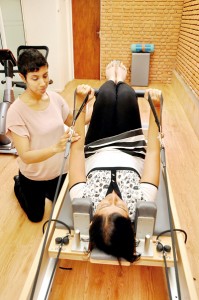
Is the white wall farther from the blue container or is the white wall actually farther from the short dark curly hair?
the short dark curly hair

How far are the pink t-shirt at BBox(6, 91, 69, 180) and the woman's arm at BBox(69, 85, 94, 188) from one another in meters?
0.17

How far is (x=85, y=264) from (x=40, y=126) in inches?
38.6

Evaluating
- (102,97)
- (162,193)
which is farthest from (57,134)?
(162,193)

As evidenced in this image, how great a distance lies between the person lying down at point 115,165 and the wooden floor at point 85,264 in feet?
1.91

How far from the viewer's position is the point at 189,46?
453cm

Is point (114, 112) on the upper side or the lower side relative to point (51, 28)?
lower

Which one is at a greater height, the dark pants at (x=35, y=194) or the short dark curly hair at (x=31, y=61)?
the short dark curly hair at (x=31, y=61)

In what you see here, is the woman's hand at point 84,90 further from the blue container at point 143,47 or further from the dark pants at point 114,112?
the blue container at point 143,47

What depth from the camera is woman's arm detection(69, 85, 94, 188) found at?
56.1 inches

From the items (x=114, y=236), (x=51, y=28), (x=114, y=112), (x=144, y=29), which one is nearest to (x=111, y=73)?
(x=114, y=112)

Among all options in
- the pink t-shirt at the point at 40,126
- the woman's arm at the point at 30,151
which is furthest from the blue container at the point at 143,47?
the woman's arm at the point at 30,151

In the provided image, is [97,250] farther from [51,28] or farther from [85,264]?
[51,28]

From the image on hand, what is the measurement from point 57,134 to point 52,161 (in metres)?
0.20

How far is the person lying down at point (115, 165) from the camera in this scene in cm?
104
